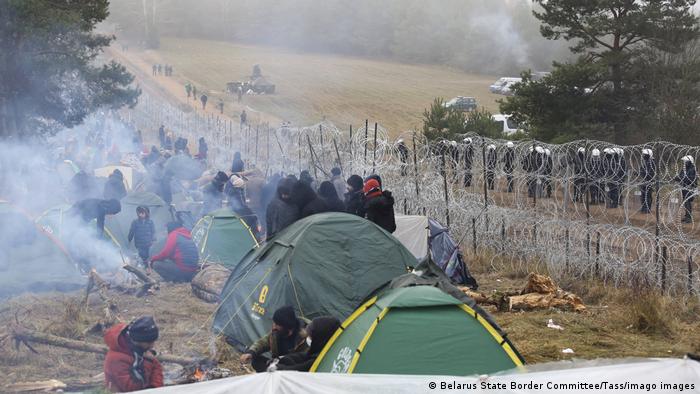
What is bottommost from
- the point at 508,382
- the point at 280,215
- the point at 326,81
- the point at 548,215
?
the point at 548,215

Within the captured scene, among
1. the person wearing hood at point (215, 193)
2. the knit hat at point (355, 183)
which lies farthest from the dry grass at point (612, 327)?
the person wearing hood at point (215, 193)

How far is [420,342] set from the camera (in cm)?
636

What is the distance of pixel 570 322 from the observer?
975cm

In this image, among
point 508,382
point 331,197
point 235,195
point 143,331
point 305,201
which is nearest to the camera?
point 508,382

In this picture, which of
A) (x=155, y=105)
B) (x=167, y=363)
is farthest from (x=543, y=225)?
(x=155, y=105)

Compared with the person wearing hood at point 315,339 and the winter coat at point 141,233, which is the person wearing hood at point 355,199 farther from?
the person wearing hood at point 315,339

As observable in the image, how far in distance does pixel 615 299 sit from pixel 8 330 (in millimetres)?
7256

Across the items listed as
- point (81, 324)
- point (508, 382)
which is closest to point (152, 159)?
point (81, 324)

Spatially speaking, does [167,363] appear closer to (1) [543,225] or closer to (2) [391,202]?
(2) [391,202]

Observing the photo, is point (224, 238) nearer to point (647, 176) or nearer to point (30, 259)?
point (30, 259)

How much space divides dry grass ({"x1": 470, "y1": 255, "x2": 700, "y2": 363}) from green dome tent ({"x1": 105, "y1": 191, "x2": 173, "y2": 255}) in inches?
244

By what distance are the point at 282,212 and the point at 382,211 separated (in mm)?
1283

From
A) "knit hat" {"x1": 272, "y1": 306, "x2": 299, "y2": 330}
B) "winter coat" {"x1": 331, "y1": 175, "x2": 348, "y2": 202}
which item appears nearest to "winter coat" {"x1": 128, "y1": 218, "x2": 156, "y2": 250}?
"winter coat" {"x1": 331, "y1": 175, "x2": 348, "y2": 202}

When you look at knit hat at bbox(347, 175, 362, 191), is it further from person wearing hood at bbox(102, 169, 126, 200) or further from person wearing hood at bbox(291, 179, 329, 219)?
person wearing hood at bbox(102, 169, 126, 200)
